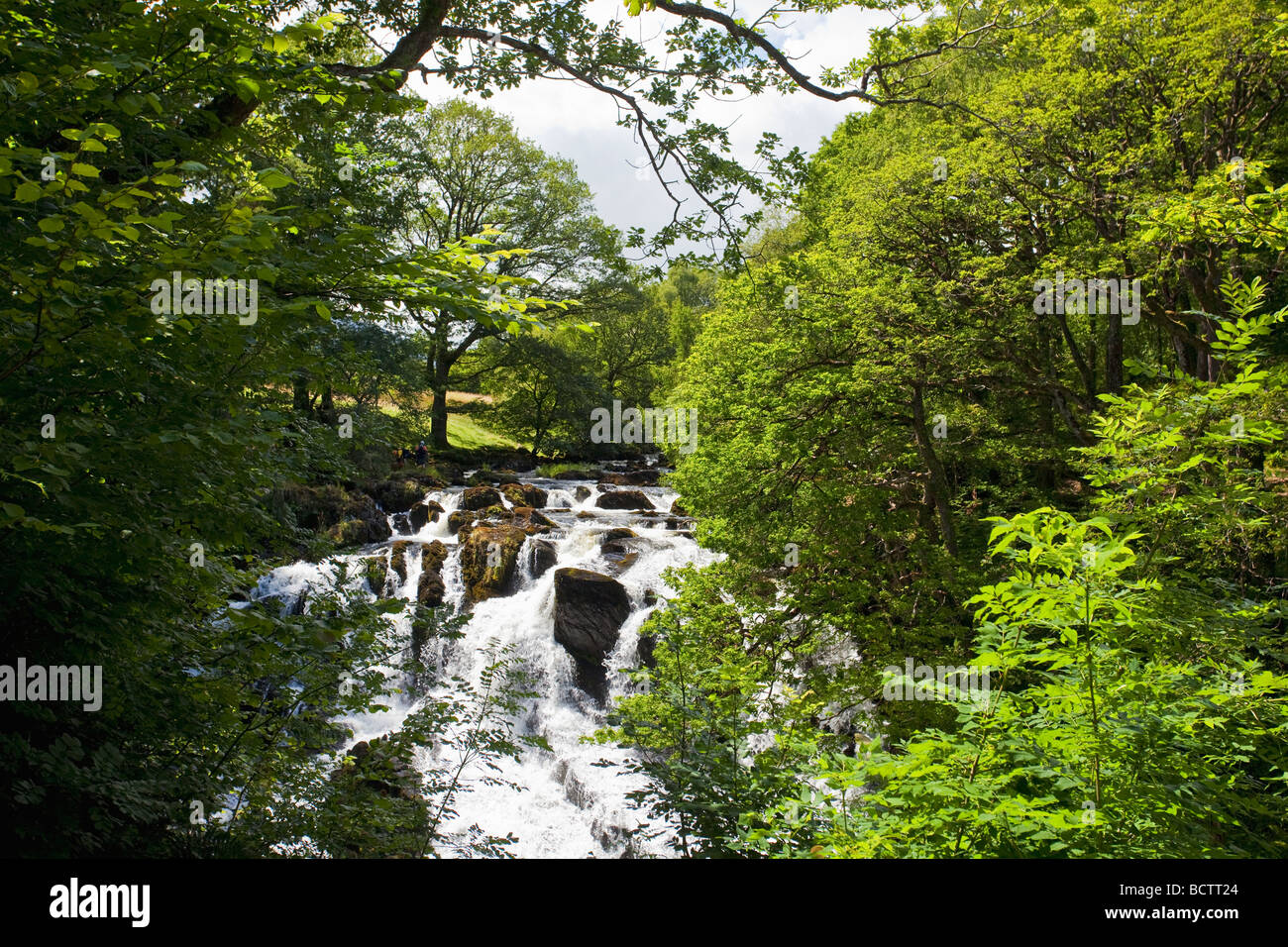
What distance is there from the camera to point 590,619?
44.2 feet

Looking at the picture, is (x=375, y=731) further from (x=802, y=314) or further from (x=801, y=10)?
(x=801, y=10)

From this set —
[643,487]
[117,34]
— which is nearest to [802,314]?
[117,34]

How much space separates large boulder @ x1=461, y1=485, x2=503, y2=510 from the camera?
19484 millimetres

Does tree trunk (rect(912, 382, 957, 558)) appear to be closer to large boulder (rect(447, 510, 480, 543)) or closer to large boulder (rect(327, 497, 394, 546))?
large boulder (rect(447, 510, 480, 543))

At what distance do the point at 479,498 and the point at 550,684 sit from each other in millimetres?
8288

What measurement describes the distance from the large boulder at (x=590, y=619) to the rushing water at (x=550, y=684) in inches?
7.0

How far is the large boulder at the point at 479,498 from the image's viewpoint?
1948 centimetres

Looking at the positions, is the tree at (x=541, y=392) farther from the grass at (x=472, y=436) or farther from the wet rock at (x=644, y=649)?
the wet rock at (x=644, y=649)

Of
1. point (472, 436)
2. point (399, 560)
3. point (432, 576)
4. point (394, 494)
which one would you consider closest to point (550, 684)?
point (432, 576)

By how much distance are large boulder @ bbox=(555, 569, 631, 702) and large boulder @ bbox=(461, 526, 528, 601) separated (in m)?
1.51

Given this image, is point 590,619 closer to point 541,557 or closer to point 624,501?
point 541,557

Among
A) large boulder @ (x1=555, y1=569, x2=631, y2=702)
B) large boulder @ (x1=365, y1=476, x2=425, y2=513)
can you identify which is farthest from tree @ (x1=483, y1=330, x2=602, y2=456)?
large boulder @ (x1=555, y1=569, x2=631, y2=702)

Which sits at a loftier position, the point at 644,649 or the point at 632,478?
the point at 632,478

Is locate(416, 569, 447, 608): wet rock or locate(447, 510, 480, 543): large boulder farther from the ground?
locate(447, 510, 480, 543): large boulder
